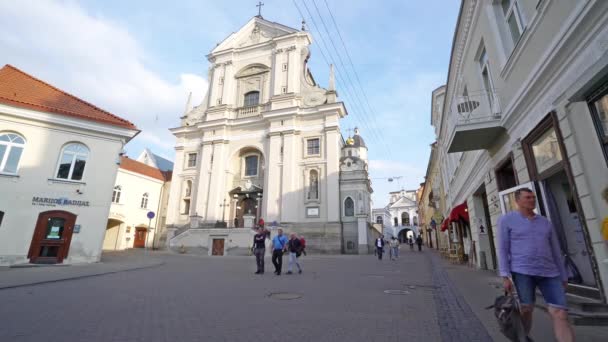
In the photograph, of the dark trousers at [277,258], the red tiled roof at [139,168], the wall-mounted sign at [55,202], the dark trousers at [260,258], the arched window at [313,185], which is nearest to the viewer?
the dark trousers at [277,258]

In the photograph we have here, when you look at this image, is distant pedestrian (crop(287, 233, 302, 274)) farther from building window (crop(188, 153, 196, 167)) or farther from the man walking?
building window (crop(188, 153, 196, 167))

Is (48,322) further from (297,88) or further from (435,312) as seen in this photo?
(297,88)

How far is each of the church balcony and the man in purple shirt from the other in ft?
15.2

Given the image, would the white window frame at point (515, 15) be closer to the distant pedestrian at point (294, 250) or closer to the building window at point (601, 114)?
the building window at point (601, 114)

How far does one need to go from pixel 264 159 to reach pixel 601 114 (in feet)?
91.0

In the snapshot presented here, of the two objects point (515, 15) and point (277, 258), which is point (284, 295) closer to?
point (277, 258)

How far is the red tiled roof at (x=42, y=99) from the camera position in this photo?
13.7 meters

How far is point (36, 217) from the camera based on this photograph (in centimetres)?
1314

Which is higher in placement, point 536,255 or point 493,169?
point 493,169

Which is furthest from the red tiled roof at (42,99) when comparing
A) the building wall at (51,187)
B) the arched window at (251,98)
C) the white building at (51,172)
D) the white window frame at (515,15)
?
the arched window at (251,98)

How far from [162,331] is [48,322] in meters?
1.89

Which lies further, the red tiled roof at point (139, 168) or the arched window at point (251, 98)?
the arched window at point (251, 98)

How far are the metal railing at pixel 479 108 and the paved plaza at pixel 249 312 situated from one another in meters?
4.25

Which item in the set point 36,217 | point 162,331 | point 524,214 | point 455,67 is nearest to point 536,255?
point 524,214
